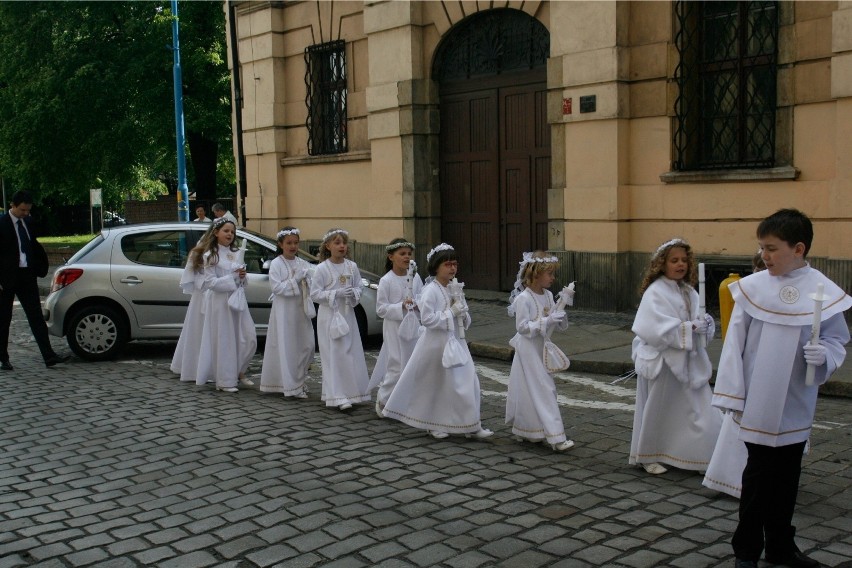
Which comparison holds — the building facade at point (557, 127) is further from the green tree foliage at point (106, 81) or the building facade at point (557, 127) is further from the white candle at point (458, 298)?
the green tree foliage at point (106, 81)

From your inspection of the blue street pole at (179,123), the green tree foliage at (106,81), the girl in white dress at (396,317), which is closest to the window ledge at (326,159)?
the blue street pole at (179,123)

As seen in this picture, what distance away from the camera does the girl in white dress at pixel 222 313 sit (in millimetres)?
9531

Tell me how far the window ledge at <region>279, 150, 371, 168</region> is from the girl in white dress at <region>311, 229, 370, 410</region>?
9010mm

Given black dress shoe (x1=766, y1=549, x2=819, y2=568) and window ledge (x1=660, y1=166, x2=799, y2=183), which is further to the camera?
window ledge (x1=660, y1=166, x2=799, y2=183)

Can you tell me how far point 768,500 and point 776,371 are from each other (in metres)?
0.57

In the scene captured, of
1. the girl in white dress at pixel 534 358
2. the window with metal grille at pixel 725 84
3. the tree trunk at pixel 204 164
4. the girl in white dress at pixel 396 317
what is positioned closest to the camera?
the girl in white dress at pixel 534 358

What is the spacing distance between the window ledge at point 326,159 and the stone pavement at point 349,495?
9782 millimetres

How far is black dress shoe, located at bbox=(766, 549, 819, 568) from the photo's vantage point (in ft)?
14.4

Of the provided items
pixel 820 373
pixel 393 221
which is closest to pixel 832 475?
pixel 820 373

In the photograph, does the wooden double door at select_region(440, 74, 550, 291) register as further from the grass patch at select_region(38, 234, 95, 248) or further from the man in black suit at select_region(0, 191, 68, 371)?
the grass patch at select_region(38, 234, 95, 248)

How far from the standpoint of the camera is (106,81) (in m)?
27.6

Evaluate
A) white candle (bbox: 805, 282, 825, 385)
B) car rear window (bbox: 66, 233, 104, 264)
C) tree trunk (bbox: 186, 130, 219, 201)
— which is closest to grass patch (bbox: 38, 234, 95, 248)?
tree trunk (bbox: 186, 130, 219, 201)

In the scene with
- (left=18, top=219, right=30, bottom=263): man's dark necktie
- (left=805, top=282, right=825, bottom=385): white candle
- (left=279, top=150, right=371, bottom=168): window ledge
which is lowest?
(left=805, top=282, right=825, bottom=385): white candle

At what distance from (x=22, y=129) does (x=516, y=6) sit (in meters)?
19.0
